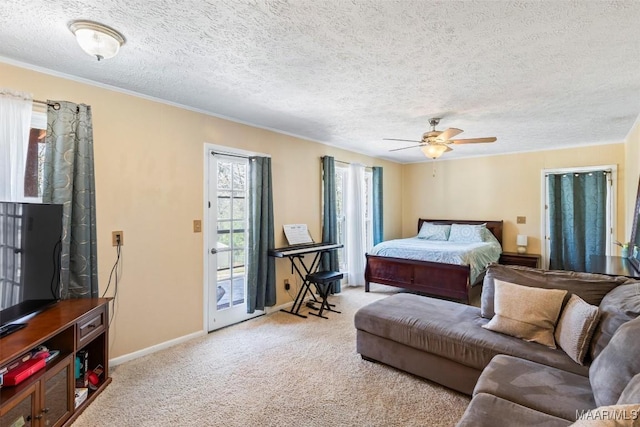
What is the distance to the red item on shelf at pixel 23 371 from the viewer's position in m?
1.62

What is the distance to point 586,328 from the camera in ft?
Result: 6.01

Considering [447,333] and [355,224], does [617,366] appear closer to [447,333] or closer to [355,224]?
[447,333]

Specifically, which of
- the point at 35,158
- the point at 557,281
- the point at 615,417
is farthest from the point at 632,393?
the point at 35,158

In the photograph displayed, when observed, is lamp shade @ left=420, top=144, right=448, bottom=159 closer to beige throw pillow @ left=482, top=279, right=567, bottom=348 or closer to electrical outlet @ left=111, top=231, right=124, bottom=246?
beige throw pillow @ left=482, top=279, right=567, bottom=348

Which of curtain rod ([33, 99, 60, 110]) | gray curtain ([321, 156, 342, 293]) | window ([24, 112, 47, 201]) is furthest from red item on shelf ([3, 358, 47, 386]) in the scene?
gray curtain ([321, 156, 342, 293])

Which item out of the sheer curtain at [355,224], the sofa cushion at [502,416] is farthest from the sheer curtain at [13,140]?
the sheer curtain at [355,224]

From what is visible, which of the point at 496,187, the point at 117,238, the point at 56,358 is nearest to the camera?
the point at 56,358

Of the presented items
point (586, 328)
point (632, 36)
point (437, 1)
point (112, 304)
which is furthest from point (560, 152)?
point (112, 304)

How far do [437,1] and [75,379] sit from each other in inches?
126

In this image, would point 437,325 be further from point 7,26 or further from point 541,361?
point 7,26

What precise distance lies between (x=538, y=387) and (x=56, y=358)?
278 cm

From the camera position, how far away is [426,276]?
4512 millimetres

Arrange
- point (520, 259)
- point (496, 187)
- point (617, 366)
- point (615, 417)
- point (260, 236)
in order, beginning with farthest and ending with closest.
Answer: point (496, 187) → point (520, 259) → point (260, 236) → point (617, 366) → point (615, 417)

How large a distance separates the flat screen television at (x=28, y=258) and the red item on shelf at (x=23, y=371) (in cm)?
22
